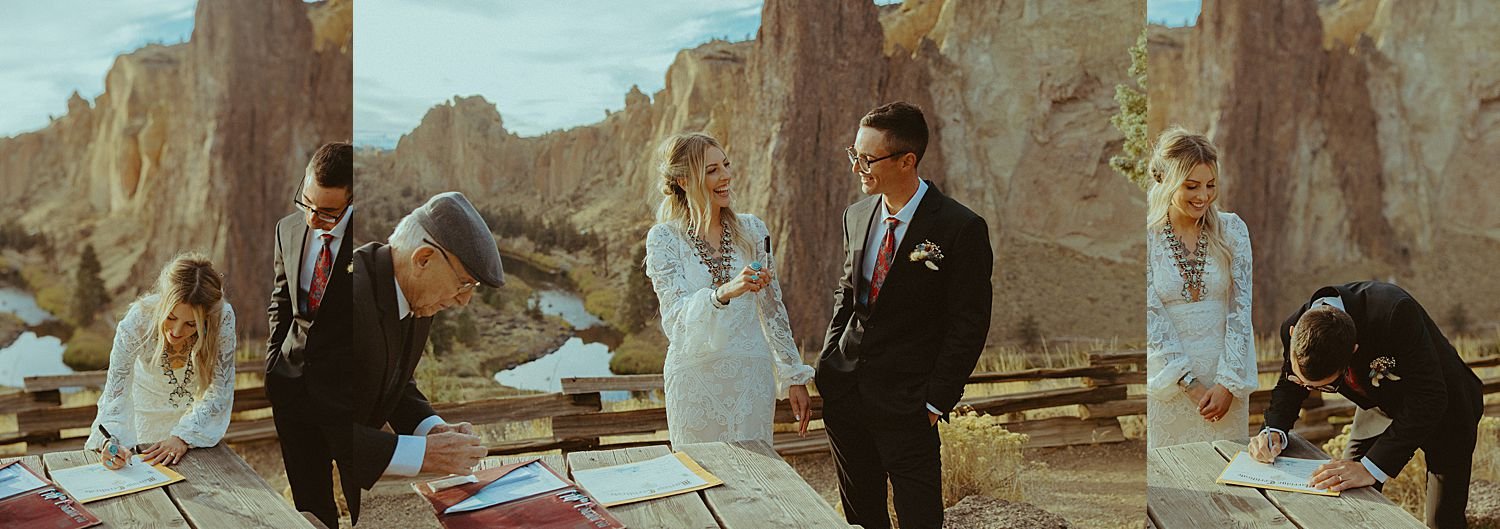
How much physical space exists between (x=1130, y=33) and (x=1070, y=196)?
1.94ft

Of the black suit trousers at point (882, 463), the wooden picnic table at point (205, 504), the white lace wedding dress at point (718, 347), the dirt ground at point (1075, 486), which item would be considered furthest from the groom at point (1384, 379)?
the wooden picnic table at point (205, 504)

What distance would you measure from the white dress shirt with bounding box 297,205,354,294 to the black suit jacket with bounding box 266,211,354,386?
1cm

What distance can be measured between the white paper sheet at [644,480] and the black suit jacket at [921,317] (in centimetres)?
91

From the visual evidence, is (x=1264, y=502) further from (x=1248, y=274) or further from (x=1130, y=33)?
(x=1130, y=33)

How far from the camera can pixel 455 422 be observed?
4.28 meters

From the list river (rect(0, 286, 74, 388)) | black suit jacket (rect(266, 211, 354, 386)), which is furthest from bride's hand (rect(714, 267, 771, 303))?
river (rect(0, 286, 74, 388))

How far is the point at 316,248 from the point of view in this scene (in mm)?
4086

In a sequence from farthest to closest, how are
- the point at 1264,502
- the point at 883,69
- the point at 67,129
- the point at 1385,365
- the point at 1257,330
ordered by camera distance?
1. the point at 1257,330
2. the point at 67,129
3. the point at 883,69
4. the point at 1385,365
5. the point at 1264,502

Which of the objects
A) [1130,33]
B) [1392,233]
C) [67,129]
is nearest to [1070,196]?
[1130,33]

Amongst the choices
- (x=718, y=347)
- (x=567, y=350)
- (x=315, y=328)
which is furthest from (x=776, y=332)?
(x=315, y=328)

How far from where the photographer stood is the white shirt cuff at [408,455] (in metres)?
3.61

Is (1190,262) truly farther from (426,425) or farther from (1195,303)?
(426,425)

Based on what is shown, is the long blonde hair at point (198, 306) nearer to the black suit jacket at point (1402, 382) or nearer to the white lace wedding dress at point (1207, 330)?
the white lace wedding dress at point (1207, 330)

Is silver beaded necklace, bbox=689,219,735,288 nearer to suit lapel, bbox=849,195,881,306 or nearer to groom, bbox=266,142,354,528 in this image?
suit lapel, bbox=849,195,881,306
